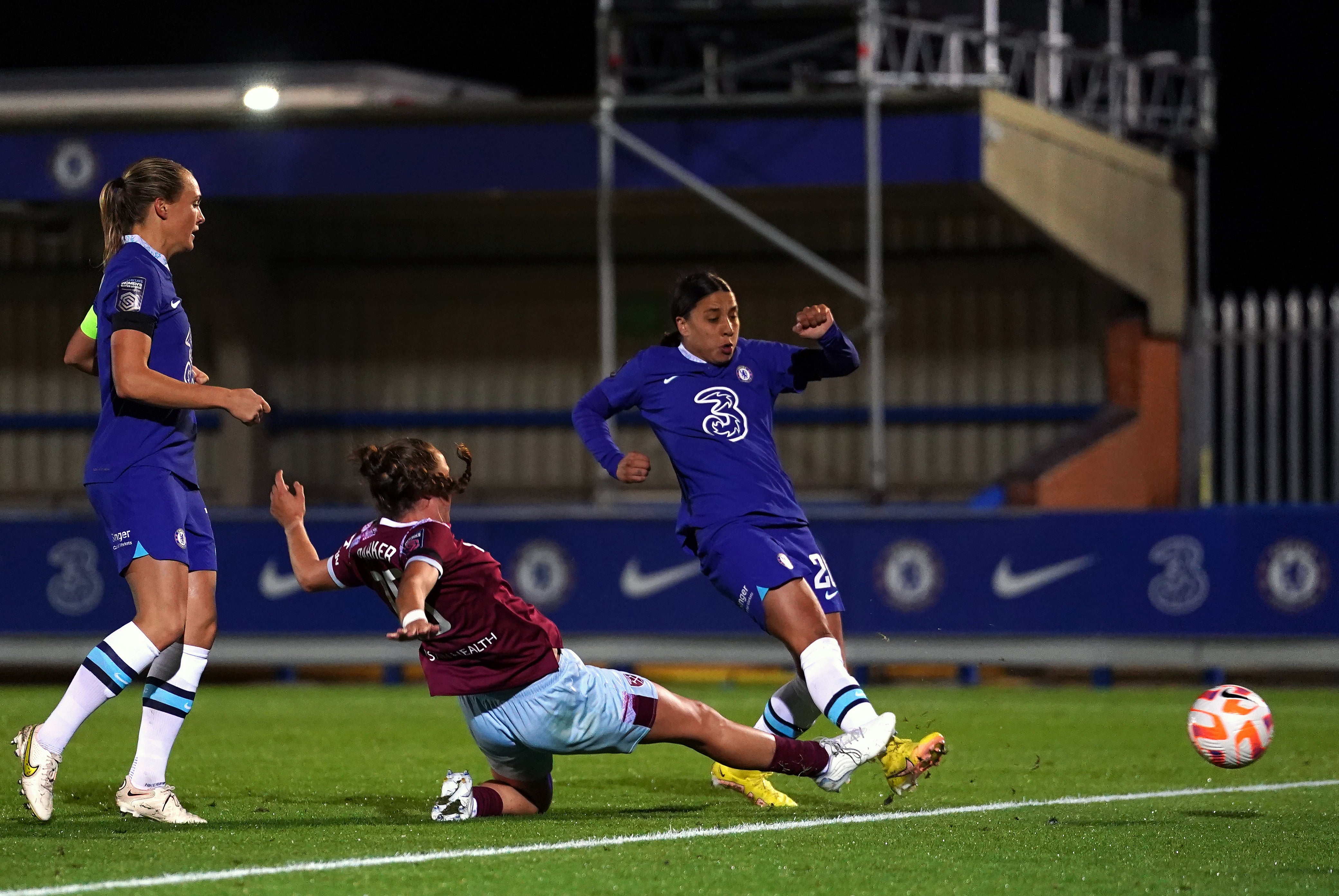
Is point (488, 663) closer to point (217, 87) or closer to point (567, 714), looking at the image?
point (567, 714)

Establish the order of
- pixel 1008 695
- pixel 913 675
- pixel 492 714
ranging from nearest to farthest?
1. pixel 492 714
2. pixel 1008 695
3. pixel 913 675

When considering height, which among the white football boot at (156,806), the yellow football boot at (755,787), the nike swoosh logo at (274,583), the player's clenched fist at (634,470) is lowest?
the nike swoosh logo at (274,583)

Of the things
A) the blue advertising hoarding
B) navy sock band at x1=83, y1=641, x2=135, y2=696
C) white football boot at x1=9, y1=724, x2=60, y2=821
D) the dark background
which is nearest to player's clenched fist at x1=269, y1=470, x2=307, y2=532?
navy sock band at x1=83, y1=641, x2=135, y2=696

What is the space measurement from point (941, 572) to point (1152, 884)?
8.12 meters

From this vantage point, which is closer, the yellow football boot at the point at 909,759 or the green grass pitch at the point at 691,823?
the green grass pitch at the point at 691,823

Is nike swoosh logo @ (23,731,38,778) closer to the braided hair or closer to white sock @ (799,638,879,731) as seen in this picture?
the braided hair

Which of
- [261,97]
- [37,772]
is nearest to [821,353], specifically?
[37,772]

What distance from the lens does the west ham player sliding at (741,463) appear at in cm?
691

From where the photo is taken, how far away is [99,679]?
20.9 feet

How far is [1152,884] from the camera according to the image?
525 cm

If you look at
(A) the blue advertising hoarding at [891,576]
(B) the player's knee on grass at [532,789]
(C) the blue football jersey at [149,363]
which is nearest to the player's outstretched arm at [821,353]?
(B) the player's knee on grass at [532,789]

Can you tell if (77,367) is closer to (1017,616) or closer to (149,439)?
(149,439)

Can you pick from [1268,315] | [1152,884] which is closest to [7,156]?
[1268,315]

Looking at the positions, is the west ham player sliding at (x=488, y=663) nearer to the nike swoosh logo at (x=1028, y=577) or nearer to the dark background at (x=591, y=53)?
the nike swoosh logo at (x=1028, y=577)
